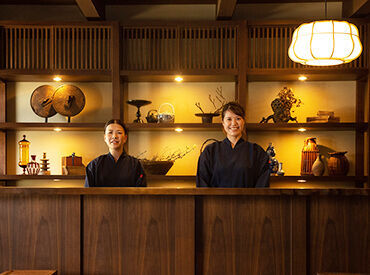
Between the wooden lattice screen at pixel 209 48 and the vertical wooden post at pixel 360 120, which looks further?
the vertical wooden post at pixel 360 120

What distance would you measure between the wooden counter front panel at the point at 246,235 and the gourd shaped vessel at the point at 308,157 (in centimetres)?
195

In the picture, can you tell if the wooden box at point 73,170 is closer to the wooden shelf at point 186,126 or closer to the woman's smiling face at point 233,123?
the wooden shelf at point 186,126

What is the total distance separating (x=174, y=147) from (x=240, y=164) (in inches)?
61.7

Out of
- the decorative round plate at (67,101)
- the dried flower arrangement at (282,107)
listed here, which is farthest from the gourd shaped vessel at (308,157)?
the decorative round plate at (67,101)

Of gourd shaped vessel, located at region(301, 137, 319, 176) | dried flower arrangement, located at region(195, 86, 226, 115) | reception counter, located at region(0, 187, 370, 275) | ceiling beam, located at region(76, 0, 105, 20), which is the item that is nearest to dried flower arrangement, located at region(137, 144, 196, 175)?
dried flower arrangement, located at region(195, 86, 226, 115)

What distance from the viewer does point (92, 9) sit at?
11.4 feet

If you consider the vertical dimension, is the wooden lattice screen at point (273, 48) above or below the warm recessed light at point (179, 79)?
above

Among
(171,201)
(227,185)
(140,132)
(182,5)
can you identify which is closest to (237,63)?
(182,5)

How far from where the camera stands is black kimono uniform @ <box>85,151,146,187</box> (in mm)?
2436

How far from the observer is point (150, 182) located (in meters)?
3.75

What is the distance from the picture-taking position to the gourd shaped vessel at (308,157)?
3.60 metres

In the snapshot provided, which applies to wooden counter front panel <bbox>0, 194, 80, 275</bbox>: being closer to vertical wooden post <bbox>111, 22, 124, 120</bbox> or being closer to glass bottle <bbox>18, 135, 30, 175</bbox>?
vertical wooden post <bbox>111, 22, 124, 120</bbox>

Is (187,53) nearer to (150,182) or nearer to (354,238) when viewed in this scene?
(150,182)

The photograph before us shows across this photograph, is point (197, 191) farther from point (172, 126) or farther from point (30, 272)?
point (172, 126)
